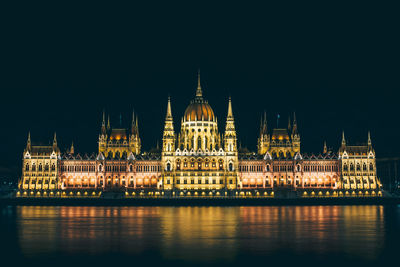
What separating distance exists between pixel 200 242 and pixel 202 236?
4.85 metres

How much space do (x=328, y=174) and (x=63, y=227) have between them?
351 ft

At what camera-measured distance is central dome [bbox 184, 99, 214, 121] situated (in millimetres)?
177750

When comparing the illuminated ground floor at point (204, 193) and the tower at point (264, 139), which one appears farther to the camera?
the tower at point (264, 139)

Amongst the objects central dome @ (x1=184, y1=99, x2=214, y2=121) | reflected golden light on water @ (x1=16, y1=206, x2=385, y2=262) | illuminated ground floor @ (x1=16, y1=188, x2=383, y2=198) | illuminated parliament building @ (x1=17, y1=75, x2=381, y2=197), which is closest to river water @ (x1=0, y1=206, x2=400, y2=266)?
reflected golden light on water @ (x1=16, y1=206, x2=385, y2=262)

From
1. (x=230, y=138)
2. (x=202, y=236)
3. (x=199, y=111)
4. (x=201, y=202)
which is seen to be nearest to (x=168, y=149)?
(x=230, y=138)

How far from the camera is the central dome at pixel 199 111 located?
6998 inches

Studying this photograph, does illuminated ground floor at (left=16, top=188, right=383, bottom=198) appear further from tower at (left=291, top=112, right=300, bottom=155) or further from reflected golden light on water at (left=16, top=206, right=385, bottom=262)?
reflected golden light on water at (left=16, top=206, right=385, bottom=262)

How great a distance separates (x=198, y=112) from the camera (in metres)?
178

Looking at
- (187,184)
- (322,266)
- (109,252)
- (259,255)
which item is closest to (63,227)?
(109,252)

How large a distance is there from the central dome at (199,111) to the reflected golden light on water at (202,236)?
311 ft

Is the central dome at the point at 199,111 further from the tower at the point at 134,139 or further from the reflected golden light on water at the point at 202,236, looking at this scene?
the reflected golden light on water at the point at 202,236

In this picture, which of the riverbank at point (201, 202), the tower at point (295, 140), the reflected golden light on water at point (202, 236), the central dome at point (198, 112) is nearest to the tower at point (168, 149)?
the central dome at point (198, 112)

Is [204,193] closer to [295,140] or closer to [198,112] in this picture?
[198,112]

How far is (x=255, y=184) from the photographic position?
545ft
